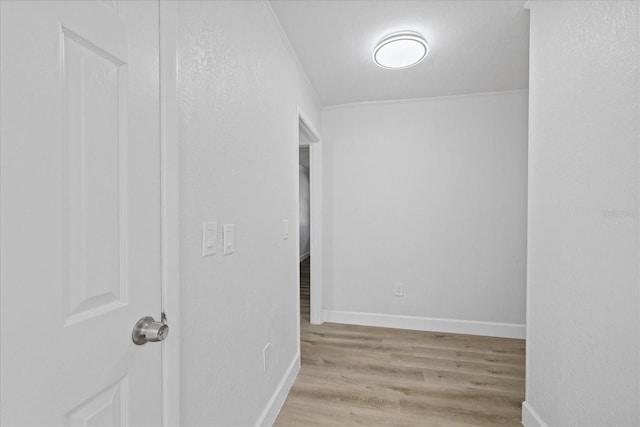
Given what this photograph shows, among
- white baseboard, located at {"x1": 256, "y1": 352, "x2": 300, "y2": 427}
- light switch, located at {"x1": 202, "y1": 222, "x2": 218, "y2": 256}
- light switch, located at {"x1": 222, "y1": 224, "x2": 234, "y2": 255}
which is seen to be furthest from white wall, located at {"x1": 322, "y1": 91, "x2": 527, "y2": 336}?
light switch, located at {"x1": 202, "y1": 222, "x2": 218, "y2": 256}

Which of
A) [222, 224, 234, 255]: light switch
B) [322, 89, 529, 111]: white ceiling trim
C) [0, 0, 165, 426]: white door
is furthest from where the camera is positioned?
[322, 89, 529, 111]: white ceiling trim

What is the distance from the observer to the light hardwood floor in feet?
5.89

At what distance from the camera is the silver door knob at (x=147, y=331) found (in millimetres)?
760

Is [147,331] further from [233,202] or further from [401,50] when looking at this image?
[401,50]

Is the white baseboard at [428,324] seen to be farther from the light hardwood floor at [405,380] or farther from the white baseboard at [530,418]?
the white baseboard at [530,418]

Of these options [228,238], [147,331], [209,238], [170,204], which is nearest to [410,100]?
[228,238]

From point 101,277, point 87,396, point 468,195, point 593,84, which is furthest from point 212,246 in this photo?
point 468,195

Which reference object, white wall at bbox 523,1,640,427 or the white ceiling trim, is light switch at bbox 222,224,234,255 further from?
the white ceiling trim

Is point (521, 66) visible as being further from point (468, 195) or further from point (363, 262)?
point (363, 262)

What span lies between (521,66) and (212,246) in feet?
8.98

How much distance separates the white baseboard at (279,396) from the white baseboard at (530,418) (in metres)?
1.40

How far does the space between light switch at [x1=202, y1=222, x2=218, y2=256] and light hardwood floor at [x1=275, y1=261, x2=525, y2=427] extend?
1239mm

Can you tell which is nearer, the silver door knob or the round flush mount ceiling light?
the silver door knob

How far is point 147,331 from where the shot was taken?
0.77 meters
